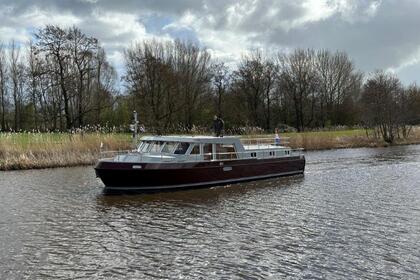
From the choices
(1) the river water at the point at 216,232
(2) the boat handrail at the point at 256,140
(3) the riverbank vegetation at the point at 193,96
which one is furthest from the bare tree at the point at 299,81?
(1) the river water at the point at 216,232

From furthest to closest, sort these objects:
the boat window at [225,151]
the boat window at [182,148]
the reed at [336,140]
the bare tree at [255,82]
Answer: the bare tree at [255,82] → the reed at [336,140] → the boat window at [225,151] → the boat window at [182,148]

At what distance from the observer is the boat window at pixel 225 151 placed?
24639 millimetres

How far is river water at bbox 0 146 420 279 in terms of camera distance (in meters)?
11.2

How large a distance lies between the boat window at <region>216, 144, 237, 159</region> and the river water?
68.3 inches

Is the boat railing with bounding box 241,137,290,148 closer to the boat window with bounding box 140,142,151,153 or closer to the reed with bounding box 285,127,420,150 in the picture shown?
the boat window with bounding box 140,142,151,153

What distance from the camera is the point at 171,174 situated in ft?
72.6

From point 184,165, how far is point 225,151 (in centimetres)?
318

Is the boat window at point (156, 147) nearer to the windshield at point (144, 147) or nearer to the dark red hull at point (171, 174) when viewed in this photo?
Answer: the windshield at point (144, 147)

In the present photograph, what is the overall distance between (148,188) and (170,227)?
6987 mm

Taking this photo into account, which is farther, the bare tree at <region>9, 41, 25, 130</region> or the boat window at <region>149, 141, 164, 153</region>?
the bare tree at <region>9, 41, 25, 130</region>

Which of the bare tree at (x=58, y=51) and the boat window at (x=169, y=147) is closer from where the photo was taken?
the boat window at (x=169, y=147)

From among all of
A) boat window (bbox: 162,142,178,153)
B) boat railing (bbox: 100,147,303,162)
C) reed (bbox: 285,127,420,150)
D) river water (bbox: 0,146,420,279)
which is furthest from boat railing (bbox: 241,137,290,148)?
reed (bbox: 285,127,420,150)

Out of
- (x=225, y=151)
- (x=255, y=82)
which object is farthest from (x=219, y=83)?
(x=225, y=151)

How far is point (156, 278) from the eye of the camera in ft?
34.8
